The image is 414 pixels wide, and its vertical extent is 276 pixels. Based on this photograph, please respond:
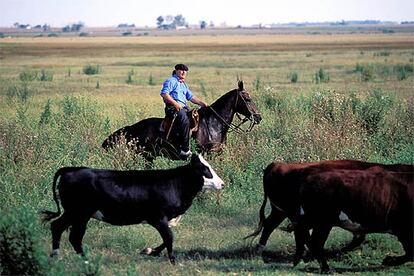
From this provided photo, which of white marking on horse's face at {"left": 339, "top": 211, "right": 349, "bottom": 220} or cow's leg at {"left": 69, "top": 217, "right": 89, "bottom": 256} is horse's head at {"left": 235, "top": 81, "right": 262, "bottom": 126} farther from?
white marking on horse's face at {"left": 339, "top": 211, "right": 349, "bottom": 220}

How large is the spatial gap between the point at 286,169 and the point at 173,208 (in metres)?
1.48

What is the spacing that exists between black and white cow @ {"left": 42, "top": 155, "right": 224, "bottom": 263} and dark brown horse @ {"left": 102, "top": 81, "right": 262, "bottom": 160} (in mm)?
4670

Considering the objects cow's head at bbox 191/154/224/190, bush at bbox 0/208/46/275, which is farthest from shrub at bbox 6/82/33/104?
bush at bbox 0/208/46/275

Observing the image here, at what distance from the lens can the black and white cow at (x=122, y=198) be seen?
9.48 meters

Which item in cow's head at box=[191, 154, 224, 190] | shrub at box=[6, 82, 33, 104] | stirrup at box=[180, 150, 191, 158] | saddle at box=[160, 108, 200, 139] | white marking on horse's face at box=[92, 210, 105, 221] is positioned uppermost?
cow's head at box=[191, 154, 224, 190]

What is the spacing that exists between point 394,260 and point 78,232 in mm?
3756

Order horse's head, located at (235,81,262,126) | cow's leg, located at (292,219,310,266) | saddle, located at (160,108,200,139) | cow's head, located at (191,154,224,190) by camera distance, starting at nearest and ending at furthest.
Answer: cow's leg, located at (292,219,310,266) < cow's head, located at (191,154,224,190) < saddle, located at (160,108,200,139) < horse's head, located at (235,81,262,126)

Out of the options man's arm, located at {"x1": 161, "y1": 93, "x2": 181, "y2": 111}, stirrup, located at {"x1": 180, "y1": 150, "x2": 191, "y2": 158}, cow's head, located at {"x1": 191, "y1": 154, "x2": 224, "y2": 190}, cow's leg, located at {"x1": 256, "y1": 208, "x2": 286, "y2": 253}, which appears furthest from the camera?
stirrup, located at {"x1": 180, "y1": 150, "x2": 191, "y2": 158}

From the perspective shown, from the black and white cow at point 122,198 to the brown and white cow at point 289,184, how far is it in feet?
3.05

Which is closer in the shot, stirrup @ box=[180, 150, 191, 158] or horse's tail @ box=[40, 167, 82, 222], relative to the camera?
horse's tail @ box=[40, 167, 82, 222]

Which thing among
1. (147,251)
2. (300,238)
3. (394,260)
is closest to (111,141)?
(147,251)

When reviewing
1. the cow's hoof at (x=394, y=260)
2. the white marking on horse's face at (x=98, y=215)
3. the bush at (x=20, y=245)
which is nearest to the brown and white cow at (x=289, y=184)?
the cow's hoof at (x=394, y=260)

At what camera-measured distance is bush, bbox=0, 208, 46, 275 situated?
8070 mm

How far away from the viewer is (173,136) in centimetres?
1447
